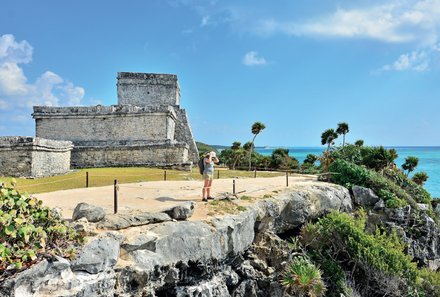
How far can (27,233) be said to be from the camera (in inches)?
196

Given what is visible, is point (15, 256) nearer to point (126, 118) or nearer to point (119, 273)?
point (119, 273)

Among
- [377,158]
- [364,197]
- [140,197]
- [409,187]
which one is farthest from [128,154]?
[409,187]

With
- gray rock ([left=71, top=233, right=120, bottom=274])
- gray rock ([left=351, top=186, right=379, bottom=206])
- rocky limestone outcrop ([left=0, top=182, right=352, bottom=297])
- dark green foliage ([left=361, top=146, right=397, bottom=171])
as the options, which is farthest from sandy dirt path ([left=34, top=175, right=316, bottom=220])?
dark green foliage ([left=361, top=146, right=397, bottom=171])

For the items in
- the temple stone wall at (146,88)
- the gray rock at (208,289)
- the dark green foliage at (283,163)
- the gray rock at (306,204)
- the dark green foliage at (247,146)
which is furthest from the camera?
the dark green foliage at (247,146)

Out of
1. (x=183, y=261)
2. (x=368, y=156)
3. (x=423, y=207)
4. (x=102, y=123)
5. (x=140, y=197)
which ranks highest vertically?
(x=102, y=123)

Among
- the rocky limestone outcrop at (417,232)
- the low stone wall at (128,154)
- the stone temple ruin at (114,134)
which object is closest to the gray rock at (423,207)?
the rocky limestone outcrop at (417,232)

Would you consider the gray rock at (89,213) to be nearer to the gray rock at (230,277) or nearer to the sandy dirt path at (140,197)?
the sandy dirt path at (140,197)

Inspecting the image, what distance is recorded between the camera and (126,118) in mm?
22438

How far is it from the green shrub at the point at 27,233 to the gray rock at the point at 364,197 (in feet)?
39.8

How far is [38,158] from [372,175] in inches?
627

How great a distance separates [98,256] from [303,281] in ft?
17.4

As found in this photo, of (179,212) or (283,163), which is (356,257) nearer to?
(179,212)

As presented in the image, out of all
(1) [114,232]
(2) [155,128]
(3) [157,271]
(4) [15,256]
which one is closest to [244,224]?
(3) [157,271]

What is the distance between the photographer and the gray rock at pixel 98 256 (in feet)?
17.7
